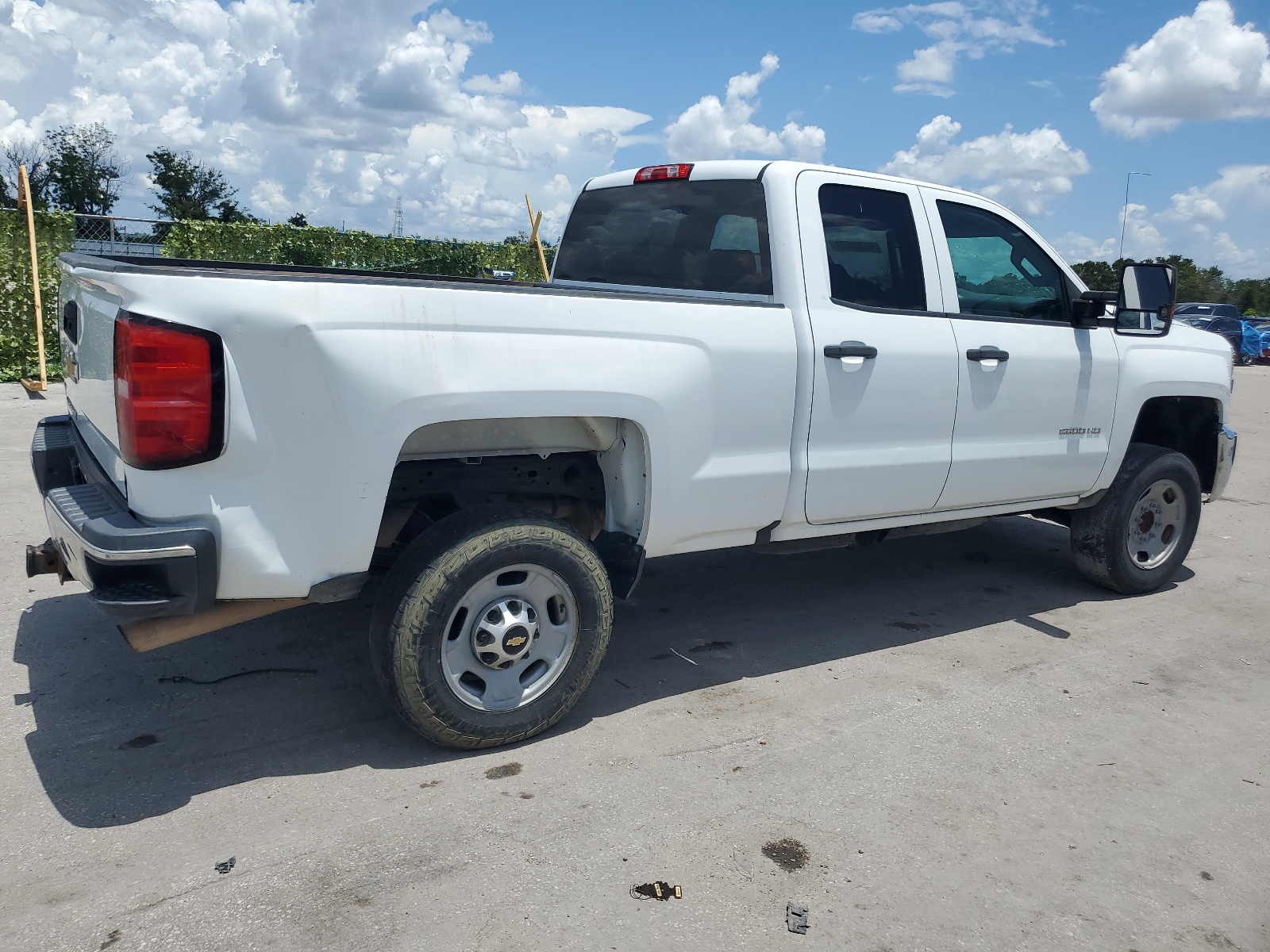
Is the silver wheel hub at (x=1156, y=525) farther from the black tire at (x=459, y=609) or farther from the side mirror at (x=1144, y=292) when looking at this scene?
the black tire at (x=459, y=609)

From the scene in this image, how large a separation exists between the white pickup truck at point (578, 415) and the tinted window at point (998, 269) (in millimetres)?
14

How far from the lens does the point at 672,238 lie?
463 centimetres

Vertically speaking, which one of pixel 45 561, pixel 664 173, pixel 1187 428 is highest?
pixel 664 173

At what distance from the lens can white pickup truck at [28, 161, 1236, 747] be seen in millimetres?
2820

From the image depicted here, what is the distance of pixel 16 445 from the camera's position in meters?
7.88

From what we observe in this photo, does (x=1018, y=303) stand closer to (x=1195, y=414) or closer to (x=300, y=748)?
(x=1195, y=414)

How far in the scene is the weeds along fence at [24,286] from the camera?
35.4 feet

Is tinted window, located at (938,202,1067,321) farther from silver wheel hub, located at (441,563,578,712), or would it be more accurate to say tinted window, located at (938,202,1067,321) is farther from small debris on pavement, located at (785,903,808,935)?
small debris on pavement, located at (785,903,808,935)

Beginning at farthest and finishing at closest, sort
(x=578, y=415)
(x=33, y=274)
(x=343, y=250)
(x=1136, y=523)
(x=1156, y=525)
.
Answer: (x=343, y=250), (x=33, y=274), (x=1156, y=525), (x=1136, y=523), (x=578, y=415)

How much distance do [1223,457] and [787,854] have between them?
4.35 meters

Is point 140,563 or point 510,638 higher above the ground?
point 140,563

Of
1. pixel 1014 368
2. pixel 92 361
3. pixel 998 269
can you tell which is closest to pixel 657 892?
pixel 92 361

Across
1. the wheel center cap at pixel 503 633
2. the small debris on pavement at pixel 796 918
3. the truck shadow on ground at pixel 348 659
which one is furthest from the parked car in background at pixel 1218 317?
the small debris on pavement at pixel 796 918

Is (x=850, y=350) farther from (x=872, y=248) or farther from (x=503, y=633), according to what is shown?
(x=503, y=633)
